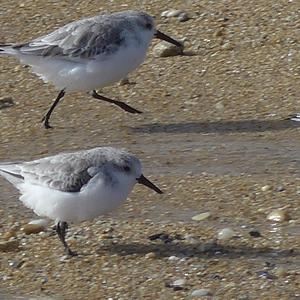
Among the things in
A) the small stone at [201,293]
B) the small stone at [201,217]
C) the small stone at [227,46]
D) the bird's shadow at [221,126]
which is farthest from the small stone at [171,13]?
the small stone at [201,293]

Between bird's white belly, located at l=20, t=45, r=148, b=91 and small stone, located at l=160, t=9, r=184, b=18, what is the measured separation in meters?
1.92

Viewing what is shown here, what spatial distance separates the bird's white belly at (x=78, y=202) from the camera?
7.17 meters

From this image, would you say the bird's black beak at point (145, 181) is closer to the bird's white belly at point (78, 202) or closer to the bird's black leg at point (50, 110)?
the bird's white belly at point (78, 202)

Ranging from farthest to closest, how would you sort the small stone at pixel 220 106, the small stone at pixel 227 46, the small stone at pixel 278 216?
1. the small stone at pixel 227 46
2. the small stone at pixel 220 106
3. the small stone at pixel 278 216

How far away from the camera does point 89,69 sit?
9.41 metres

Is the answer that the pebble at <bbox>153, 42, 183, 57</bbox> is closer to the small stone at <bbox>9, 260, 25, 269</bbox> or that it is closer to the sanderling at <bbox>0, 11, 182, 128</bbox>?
the sanderling at <bbox>0, 11, 182, 128</bbox>

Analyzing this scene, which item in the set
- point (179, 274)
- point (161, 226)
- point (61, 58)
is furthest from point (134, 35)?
point (179, 274)

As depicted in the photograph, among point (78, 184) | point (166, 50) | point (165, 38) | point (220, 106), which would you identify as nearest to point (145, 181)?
point (78, 184)

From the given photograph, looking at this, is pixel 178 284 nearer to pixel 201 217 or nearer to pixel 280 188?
pixel 201 217

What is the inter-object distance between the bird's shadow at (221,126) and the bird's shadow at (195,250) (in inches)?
81.1

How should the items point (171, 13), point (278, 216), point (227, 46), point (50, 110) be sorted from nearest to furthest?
point (278, 216) → point (50, 110) → point (227, 46) → point (171, 13)

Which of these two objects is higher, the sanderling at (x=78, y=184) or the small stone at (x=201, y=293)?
the sanderling at (x=78, y=184)

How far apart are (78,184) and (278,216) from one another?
1.34 m

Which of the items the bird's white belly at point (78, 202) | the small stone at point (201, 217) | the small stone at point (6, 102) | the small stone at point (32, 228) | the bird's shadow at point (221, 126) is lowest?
Answer: the small stone at point (6, 102)
